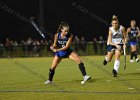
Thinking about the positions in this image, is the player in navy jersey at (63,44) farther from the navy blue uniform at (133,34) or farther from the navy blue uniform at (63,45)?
the navy blue uniform at (133,34)

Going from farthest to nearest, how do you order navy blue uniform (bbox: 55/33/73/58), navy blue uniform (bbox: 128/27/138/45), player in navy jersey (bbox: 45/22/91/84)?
navy blue uniform (bbox: 128/27/138/45)
navy blue uniform (bbox: 55/33/73/58)
player in navy jersey (bbox: 45/22/91/84)

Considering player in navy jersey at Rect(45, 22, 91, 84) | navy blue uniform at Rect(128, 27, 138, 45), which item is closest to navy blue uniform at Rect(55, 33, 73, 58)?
player in navy jersey at Rect(45, 22, 91, 84)

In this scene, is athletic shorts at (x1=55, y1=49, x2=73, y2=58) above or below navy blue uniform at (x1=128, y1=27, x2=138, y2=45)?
below

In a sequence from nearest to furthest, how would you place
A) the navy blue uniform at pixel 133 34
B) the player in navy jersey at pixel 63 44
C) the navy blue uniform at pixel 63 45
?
the player in navy jersey at pixel 63 44
the navy blue uniform at pixel 63 45
the navy blue uniform at pixel 133 34

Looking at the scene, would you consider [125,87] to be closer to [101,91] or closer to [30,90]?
[101,91]

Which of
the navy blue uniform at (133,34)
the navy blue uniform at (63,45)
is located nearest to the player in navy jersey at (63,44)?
the navy blue uniform at (63,45)

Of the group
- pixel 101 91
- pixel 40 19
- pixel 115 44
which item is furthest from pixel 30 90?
pixel 40 19

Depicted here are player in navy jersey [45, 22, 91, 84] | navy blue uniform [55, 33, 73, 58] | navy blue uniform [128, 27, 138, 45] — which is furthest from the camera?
navy blue uniform [128, 27, 138, 45]

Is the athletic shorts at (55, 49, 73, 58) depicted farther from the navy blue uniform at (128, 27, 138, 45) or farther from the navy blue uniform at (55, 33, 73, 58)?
the navy blue uniform at (128, 27, 138, 45)

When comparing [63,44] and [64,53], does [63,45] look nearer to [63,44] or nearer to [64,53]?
[63,44]

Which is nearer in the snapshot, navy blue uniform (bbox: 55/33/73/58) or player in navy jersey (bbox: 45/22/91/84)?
player in navy jersey (bbox: 45/22/91/84)

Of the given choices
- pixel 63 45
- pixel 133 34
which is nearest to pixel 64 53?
pixel 63 45

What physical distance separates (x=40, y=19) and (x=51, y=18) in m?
3.89

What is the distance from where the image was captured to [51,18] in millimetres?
44594
